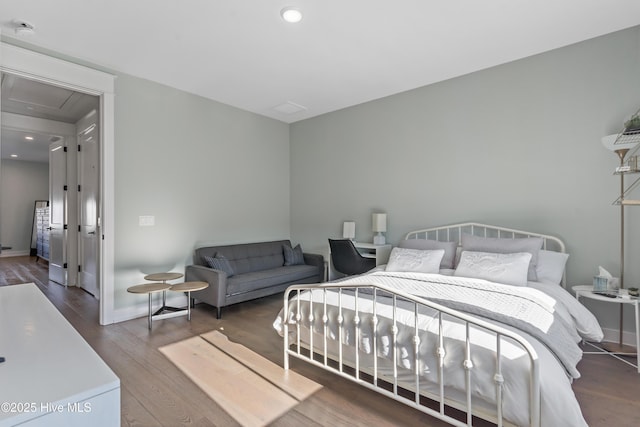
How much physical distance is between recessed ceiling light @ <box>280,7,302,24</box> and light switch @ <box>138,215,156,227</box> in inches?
110

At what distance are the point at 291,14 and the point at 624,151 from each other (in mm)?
3140

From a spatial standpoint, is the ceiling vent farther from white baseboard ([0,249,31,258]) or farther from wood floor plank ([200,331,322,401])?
white baseboard ([0,249,31,258])

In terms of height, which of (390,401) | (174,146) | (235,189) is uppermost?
(174,146)

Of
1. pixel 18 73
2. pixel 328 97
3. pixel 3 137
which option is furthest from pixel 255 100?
pixel 3 137

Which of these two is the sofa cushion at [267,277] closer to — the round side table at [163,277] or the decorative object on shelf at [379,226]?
the round side table at [163,277]

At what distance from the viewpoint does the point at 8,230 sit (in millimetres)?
8516

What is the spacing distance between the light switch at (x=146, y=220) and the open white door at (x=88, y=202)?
1020 millimetres

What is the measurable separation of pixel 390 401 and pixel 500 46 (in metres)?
3.42

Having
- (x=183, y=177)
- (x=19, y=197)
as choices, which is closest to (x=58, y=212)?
(x=183, y=177)

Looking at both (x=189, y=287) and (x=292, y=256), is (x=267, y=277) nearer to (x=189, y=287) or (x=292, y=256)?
(x=292, y=256)

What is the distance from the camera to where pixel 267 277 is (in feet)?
14.0

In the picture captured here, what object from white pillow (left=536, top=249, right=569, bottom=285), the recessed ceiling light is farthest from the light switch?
white pillow (left=536, top=249, right=569, bottom=285)

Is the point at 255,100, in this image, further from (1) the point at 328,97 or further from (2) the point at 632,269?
(2) the point at 632,269

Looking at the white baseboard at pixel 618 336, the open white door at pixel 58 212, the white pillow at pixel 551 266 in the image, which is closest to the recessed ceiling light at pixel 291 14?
the white pillow at pixel 551 266
